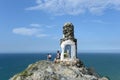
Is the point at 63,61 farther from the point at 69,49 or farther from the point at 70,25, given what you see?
the point at 70,25

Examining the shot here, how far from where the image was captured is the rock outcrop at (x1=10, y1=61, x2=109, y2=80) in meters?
32.3

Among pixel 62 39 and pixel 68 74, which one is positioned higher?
pixel 62 39

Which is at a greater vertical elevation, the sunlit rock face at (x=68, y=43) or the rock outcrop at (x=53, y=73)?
the sunlit rock face at (x=68, y=43)

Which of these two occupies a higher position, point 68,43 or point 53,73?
point 68,43

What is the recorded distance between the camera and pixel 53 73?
32750 millimetres

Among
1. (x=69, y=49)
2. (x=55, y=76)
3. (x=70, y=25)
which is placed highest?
(x=70, y=25)

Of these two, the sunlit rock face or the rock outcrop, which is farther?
the sunlit rock face

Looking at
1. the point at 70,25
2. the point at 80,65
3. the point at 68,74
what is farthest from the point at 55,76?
the point at 70,25

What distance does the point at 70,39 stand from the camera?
35.7 meters

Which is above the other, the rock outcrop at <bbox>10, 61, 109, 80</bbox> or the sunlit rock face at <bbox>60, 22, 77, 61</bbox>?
the sunlit rock face at <bbox>60, 22, 77, 61</bbox>

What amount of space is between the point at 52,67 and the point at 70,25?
5.55m

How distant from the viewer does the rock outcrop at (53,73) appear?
106 feet

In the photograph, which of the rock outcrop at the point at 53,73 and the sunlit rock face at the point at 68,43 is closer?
the rock outcrop at the point at 53,73

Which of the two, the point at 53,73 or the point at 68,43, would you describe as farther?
the point at 68,43
